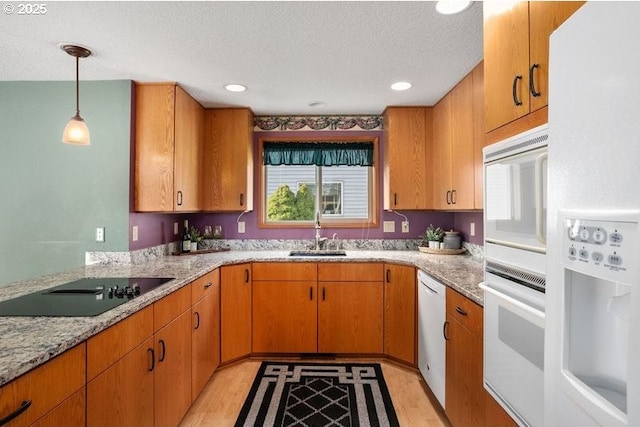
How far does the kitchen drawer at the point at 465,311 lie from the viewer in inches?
60.1

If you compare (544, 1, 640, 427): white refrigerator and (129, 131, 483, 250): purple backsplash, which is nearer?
(544, 1, 640, 427): white refrigerator

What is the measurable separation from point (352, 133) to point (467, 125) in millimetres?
1367

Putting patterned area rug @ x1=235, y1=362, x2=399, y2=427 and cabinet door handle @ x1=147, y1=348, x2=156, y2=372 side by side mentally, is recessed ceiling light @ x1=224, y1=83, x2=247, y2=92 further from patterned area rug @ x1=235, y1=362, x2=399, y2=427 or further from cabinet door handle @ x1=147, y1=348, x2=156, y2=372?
patterned area rug @ x1=235, y1=362, x2=399, y2=427

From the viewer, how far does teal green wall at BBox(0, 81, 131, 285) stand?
250cm

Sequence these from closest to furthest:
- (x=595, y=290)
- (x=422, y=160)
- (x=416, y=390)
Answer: (x=595, y=290) → (x=416, y=390) → (x=422, y=160)

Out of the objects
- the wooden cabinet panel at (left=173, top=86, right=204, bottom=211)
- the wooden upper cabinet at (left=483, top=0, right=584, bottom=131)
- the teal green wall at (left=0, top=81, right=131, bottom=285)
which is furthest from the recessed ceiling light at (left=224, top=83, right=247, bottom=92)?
the wooden upper cabinet at (left=483, top=0, right=584, bottom=131)

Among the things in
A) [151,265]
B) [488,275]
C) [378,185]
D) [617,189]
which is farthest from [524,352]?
[378,185]

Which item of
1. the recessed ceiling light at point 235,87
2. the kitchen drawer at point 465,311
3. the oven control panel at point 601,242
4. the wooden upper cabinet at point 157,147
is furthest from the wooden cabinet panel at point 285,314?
the oven control panel at point 601,242

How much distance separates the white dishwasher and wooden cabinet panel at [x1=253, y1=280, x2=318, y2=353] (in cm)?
88

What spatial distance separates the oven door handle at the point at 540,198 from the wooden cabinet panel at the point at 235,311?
2300mm

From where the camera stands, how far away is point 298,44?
1992mm

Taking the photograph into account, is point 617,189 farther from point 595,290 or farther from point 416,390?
point 416,390

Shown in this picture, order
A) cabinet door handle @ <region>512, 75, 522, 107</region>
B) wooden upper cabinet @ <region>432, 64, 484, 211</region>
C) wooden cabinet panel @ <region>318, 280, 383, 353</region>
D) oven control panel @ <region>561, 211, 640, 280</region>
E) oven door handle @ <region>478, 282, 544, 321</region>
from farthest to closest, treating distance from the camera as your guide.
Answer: wooden cabinet panel @ <region>318, 280, 383, 353</region> → wooden upper cabinet @ <region>432, 64, 484, 211</region> → cabinet door handle @ <region>512, 75, 522, 107</region> → oven door handle @ <region>478, 282, 544, 321</region> → oven control panel @ <region>561, 211, 640, 280</region>

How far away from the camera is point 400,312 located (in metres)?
2.79
